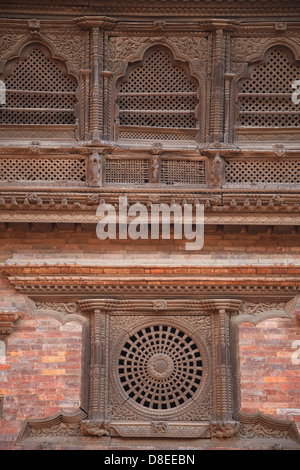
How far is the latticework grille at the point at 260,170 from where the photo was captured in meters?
10.4

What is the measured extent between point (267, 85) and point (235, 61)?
496mm

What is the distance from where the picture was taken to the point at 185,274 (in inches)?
397

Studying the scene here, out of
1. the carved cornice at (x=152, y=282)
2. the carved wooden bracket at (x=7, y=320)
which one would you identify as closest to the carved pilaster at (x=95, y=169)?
the carved cornice at (x=152, y=282)

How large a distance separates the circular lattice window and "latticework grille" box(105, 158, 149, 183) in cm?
177

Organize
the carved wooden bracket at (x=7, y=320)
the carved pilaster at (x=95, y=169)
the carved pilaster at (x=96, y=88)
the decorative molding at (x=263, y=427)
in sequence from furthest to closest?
1. the carved pilaster at (x=96, y=88)
2. the carved pilaster at (x=95, y=169)
3. the carved wooden bracket at (x=7, y=320)
4. the decorative molding at (x=263, y=427)

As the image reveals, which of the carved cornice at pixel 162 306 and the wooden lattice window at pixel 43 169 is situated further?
the wooden lattice window at pixel 43 169

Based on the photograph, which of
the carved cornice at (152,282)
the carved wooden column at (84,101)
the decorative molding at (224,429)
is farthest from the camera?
the carved wooden column at (84,101)

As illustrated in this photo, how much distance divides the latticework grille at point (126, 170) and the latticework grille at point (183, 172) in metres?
0.23

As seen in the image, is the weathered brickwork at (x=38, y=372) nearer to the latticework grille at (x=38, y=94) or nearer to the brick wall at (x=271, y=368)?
the brick wall at (x=271, y=368)

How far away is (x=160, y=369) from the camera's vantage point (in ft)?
32.8

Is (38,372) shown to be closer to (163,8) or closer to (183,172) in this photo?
(183,172)

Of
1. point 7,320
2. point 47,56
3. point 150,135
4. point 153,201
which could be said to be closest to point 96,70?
point 47,56

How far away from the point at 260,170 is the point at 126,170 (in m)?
1.61
